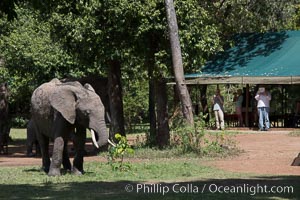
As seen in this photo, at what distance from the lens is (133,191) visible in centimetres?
1230

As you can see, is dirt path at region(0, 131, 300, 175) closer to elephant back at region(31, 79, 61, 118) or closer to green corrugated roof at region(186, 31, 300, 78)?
green corrugated roof at region(186, 31, 300, 78)

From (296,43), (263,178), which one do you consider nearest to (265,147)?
(263,178)

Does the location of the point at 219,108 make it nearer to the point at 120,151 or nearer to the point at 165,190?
the point at 120,151

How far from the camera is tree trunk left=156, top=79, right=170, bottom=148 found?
21453mm

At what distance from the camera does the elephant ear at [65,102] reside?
14.7 metres

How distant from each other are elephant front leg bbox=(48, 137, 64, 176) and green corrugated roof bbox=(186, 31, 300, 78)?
16112 mm

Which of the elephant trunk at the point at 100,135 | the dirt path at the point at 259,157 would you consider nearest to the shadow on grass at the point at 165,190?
the elephant trunk at the point at 100,135

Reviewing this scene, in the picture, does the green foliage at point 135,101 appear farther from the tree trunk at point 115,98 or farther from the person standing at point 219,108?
the tree trunk at point 115,98

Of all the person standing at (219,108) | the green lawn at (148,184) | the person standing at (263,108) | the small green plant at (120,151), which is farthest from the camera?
the person standing at (219,108)

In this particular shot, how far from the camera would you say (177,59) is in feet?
67.3

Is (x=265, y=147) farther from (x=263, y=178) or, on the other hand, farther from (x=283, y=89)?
(x=283, y=89)

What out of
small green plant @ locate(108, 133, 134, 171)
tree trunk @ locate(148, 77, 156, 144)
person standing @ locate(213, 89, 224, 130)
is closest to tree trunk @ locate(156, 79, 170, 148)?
tree trunk @ locate(148, 77, 156, 144)

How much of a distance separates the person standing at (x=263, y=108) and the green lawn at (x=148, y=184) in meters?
13.4

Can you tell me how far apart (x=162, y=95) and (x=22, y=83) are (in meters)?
16.8
